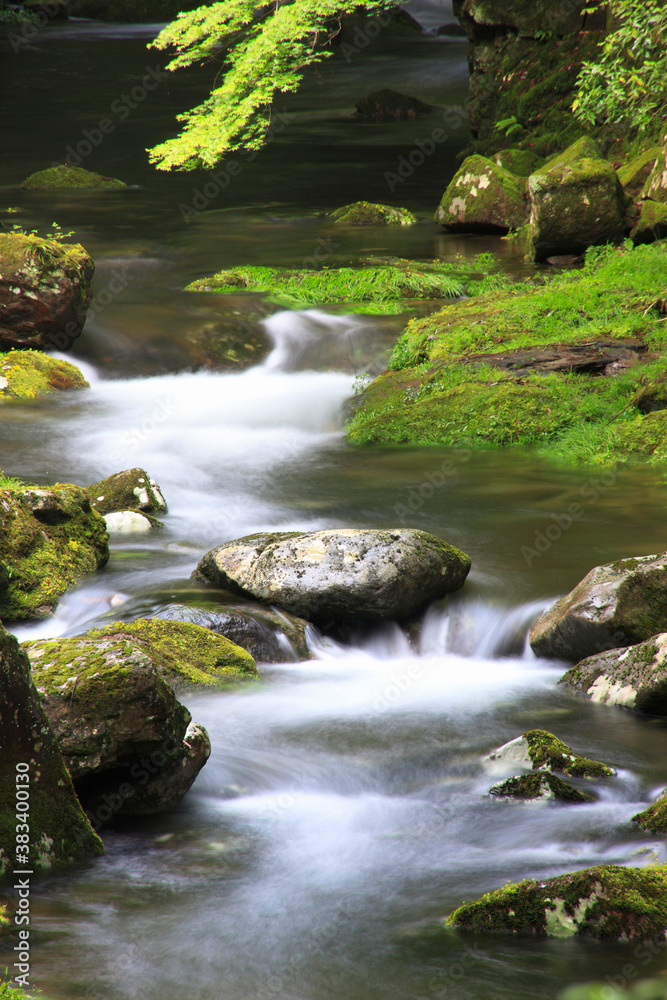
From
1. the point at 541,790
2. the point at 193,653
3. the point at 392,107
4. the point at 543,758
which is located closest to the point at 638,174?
the point at 193,653

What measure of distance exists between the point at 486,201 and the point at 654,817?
51.9 feet

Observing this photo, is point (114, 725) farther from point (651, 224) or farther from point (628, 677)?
point (651, 224)

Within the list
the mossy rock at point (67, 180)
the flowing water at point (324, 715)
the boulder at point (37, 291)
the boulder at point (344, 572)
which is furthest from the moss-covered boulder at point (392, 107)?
the boulder at point (344, 572)

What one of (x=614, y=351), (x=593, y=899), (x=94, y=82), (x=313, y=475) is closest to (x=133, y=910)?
(x=593, y=899)

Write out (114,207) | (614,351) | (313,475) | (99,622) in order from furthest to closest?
(114,207), (614,351), (313,475), (99,622)

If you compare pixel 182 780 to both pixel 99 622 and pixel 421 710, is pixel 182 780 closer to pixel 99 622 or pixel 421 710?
pixel 421 710

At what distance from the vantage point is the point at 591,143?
609 inches

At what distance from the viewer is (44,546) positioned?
6.32 meters

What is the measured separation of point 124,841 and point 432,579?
3.03 m

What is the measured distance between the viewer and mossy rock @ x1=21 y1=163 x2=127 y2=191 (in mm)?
23000

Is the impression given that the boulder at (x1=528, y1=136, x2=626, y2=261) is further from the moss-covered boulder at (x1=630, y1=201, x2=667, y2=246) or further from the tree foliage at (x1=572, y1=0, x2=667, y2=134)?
the tree foliage at (x1=572, y1=0, x2=667, y2=134)

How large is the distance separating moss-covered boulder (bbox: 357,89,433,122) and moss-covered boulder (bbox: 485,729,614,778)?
32.3 m

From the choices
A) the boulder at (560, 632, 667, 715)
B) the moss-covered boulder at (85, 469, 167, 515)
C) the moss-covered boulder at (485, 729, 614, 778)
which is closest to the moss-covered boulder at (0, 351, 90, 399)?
the moss-covered boulder at (85, 469, 167, 515)

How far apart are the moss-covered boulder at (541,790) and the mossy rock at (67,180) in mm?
22094
